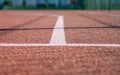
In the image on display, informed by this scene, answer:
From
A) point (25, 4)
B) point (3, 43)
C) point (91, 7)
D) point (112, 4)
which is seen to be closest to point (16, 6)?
point (25, 4)

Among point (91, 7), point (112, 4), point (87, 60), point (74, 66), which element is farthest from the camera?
point (91, 7)

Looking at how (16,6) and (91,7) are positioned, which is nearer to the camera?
(91,7)

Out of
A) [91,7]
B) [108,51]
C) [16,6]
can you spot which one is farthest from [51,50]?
[16,6]

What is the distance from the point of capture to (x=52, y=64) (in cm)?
216

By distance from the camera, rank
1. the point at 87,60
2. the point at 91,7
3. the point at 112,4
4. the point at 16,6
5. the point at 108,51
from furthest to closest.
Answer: the point at 16,6 → the point at 91,7 → the point at 112,4 → the point at 108,51 → the point at 87,60

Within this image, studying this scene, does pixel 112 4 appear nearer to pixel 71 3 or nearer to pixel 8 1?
pixel 71 3

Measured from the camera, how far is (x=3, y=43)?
10.8 ft

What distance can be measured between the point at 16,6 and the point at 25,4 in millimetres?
1588

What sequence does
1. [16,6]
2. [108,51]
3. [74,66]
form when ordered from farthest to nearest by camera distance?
[16,6] → [108,51] → [74,66]

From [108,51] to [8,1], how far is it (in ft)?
142

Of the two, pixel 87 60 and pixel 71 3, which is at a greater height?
pixel 87 60

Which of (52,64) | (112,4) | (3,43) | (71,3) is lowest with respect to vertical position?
(71,3)

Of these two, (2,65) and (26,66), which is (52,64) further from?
(2,65)

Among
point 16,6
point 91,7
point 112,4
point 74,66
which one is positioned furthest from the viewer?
point 16,6
